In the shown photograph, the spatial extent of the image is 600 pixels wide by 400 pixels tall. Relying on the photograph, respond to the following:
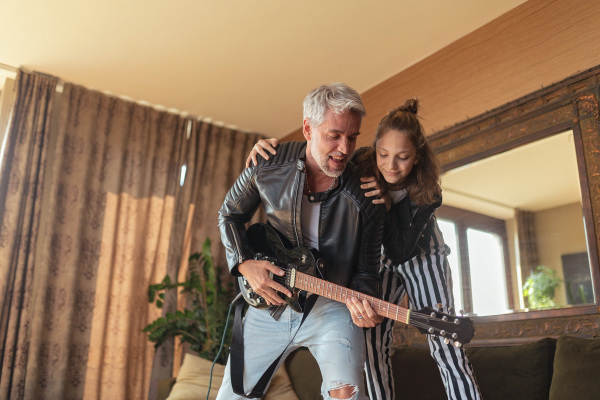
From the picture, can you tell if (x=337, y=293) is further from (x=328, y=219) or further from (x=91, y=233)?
(x=91, y=233)

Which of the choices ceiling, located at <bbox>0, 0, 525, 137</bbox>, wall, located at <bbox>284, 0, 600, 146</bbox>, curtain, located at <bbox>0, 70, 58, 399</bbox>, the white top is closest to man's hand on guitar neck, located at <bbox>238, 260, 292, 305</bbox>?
the white top

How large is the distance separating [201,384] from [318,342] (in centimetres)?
218

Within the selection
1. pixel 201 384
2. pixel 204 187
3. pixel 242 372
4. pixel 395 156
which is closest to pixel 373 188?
pixel 395 156

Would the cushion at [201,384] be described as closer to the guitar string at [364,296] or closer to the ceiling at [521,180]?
the ceiling at [521,180]

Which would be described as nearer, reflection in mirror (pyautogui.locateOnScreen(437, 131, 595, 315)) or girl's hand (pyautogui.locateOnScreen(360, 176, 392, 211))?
girl's hand (pyautogui.locateOnScreen(360, 176, 392, 211))

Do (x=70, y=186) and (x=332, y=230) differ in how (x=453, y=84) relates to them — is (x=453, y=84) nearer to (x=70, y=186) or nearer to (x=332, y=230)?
(x=332, y=230)

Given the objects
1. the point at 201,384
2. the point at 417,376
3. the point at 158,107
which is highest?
the point at 158,107

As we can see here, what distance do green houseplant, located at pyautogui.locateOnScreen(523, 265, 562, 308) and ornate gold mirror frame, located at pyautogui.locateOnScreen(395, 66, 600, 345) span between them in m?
0.06

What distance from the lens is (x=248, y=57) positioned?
4.28m

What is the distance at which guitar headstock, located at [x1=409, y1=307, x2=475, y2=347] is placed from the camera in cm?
167

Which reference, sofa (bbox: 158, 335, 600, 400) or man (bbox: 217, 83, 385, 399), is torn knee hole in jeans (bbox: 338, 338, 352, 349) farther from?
sofa (bbox: 158, 335, 600, 400)

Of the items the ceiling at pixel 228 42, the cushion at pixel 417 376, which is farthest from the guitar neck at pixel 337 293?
the ceiling at pixel 228 42

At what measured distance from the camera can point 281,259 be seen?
1910 millimetres

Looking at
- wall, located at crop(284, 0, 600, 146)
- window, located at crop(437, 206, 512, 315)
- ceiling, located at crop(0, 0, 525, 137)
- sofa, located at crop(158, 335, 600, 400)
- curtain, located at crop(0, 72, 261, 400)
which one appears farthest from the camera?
curtain, located at crop(0, 72, 261, 400)
